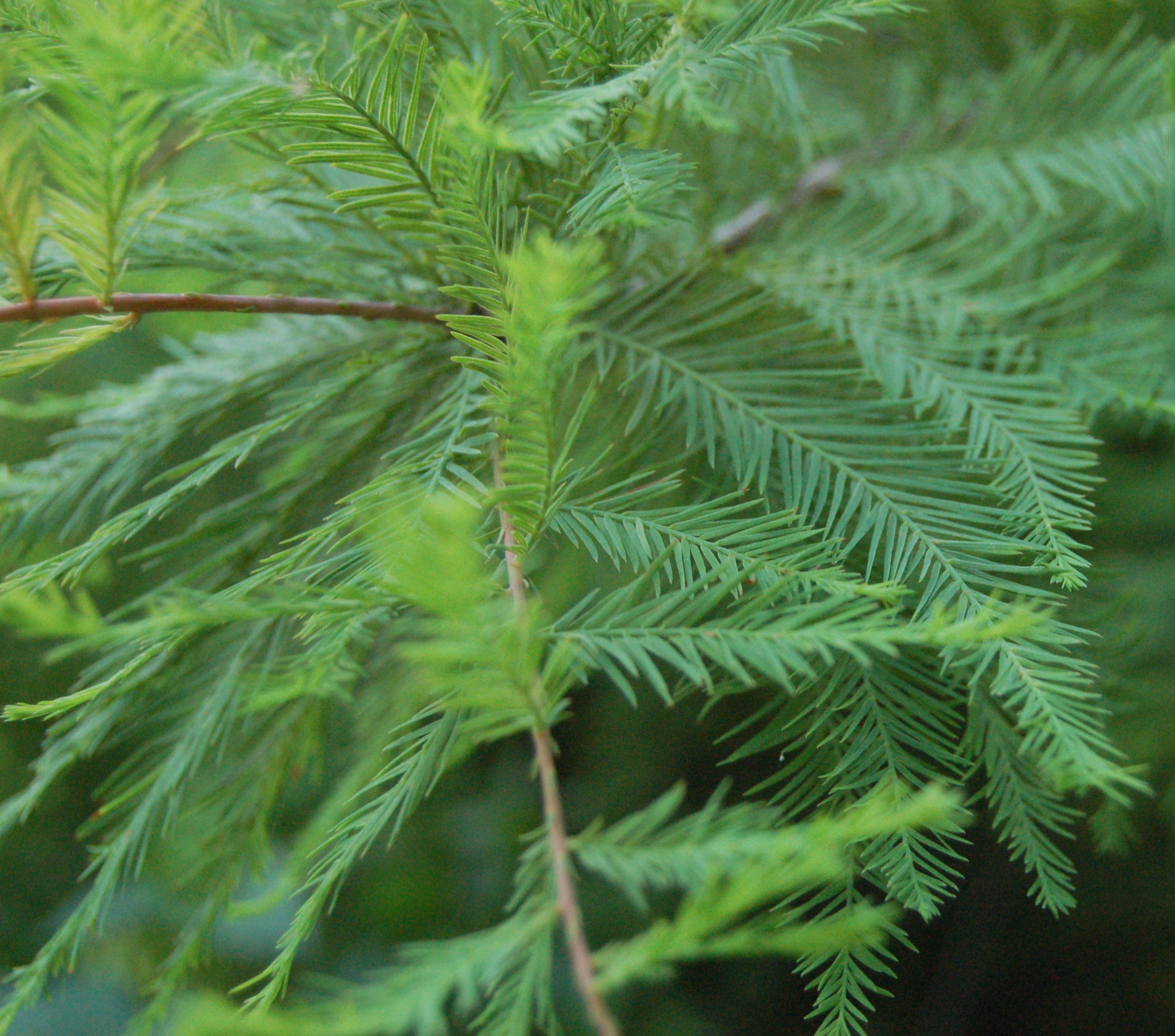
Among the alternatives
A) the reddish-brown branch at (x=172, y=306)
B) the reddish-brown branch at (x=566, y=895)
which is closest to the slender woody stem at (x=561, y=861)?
the reddish-brown branch at (x=566, y=895)

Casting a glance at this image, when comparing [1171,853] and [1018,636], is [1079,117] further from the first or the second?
[1171,853]

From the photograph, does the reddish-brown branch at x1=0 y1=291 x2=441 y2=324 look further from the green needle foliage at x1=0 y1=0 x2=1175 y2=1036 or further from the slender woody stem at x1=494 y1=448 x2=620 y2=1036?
the slender woody stem at x1=494 y1=448 x2=620 y2=1036

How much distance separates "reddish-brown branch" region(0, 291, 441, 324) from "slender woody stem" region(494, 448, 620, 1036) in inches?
4.5

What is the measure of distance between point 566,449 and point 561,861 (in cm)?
14

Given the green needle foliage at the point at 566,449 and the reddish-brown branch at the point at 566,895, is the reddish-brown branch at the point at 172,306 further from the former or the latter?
the reddish-brown branch at the point at 566,895

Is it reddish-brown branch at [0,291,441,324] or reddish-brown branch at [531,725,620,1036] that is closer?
reddish-brown branch at [531,725,620,1036]

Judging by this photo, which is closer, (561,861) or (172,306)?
(561,861)

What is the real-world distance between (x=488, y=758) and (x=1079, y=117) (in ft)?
3.33

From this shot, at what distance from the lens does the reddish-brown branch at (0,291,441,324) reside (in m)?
0.35

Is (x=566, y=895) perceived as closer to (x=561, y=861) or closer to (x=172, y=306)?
(x=561, y=861)

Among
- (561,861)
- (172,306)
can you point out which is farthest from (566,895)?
(172,306)

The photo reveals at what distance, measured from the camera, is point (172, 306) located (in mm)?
368

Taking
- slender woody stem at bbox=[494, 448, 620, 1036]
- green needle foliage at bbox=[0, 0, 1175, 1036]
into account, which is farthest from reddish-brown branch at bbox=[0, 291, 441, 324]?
slender woody stem at bbox=[494, 448, 620, 1036]

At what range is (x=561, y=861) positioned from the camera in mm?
260
